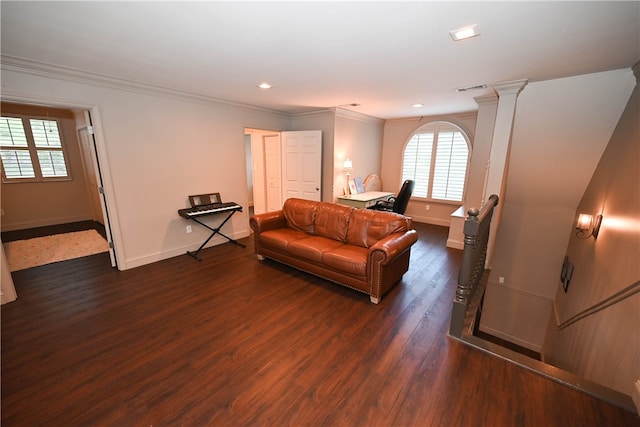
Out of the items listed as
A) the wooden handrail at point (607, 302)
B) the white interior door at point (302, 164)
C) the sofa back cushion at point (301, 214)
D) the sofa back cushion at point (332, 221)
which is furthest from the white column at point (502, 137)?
the white interior door at point (302, 164)

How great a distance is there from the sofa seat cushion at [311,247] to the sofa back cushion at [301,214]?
381 mm

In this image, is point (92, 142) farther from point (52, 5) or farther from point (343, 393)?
point (343, 393)

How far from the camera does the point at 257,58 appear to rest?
7.61 feet

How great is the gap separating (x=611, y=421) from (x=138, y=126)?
16.7 ft

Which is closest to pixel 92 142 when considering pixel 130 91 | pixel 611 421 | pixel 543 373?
pixel 130 91

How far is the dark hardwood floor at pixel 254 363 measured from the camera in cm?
155

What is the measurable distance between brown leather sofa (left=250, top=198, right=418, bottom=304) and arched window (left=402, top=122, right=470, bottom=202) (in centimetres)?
309

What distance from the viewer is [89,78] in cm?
285

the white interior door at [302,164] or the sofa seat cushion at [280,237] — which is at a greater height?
the white interior door at [302,164]

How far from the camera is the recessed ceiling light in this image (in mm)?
1734

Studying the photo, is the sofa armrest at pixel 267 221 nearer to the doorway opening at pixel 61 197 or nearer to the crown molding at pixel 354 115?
the crown molding at pixel 354 115

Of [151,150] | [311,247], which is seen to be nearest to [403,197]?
[311,247]

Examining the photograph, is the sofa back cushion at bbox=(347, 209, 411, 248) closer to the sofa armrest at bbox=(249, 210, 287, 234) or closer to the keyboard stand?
the sofa armrest at bbox=(249, 210, 287, 234)

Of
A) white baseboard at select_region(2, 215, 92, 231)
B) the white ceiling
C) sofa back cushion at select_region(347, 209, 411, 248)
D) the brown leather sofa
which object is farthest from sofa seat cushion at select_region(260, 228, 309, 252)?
white baseboard at select_region(2, 215, 92, 231)
